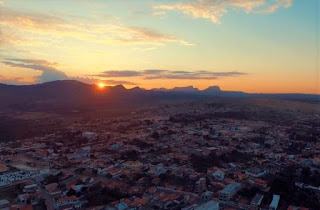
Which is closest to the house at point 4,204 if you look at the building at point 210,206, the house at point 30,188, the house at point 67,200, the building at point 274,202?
the house at point 30,188

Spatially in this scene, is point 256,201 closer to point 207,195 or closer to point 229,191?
point 229,191

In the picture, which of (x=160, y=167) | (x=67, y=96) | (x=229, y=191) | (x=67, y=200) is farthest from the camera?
(x=67, y=96)

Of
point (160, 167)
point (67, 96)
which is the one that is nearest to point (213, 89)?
point (67, 96)

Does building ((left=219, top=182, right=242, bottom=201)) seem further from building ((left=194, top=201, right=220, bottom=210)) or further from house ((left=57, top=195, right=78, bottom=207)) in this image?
house ((left=57, top=195, right=78, bottom=207))

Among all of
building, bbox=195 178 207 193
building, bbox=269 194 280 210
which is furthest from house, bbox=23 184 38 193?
building, bbox=269 194 280 210

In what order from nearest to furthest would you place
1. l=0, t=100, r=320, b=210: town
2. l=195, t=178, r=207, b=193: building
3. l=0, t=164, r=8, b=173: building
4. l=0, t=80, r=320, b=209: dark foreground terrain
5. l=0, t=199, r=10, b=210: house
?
l=0, t=199, r=10, b=210: house
l=0, t=100, r=320, b=210: town
l=0, t=80, r=320, b=209: dark foreground terrain
l=195, t=178, r=207, b=193: building
l=0, t=164, r=8, b=173: building

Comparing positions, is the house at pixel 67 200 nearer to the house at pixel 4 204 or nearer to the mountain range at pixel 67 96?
the house at pixel 4 204

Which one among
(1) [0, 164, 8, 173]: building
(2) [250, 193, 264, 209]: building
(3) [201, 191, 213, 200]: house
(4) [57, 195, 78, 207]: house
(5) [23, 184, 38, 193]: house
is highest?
(2) [250, 193, 264, 209]: building
